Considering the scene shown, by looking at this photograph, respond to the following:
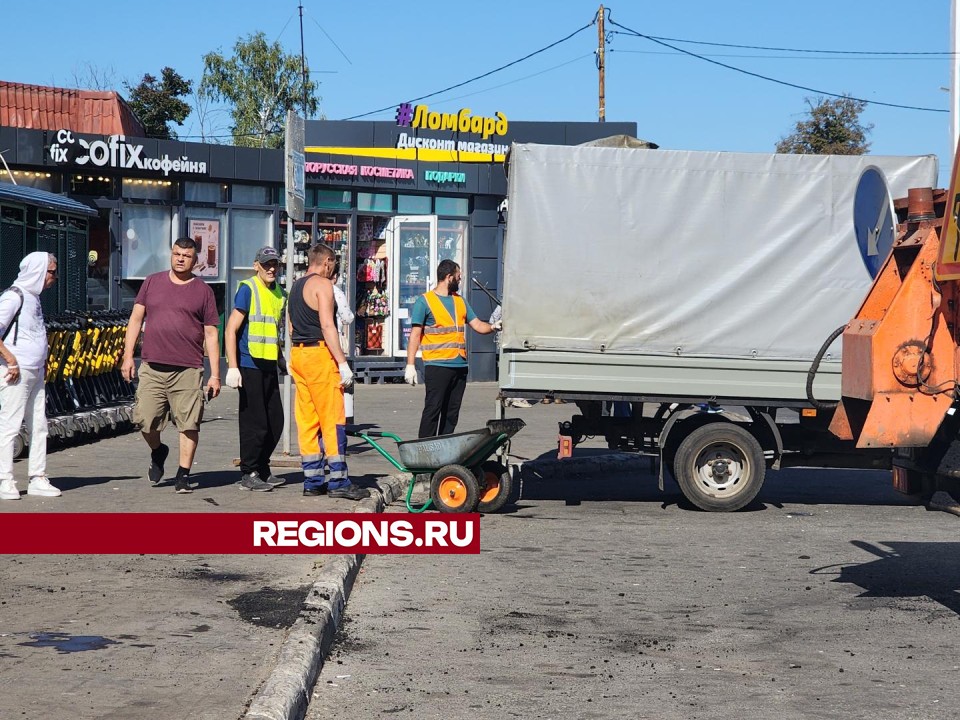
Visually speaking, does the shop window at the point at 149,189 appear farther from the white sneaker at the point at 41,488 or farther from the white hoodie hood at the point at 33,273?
the white sneaker at the point at 41,488

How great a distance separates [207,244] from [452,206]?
556 cm

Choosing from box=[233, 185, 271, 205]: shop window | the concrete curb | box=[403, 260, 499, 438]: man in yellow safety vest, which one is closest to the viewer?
the concrete curb

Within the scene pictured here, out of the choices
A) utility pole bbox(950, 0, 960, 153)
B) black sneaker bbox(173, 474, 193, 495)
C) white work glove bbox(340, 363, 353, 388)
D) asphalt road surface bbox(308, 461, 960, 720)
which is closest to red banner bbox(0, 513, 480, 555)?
asphalt road surface bbox(308, 461, 960, 720)

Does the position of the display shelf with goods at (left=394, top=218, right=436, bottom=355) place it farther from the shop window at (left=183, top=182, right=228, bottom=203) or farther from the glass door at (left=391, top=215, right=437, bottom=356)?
the shop window at (left=183, top=182, right=228, bottom=203)

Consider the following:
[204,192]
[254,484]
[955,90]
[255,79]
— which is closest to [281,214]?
[204,192]

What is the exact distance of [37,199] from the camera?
15305mm

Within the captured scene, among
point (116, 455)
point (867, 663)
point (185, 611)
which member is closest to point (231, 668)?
point (185, 611)

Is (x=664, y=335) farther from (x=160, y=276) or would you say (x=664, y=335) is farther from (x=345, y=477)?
(x=160, y=276)

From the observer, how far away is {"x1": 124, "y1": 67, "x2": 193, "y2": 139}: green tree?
157ft

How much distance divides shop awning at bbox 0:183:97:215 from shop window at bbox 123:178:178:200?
24.9ft

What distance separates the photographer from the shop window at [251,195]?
2614 cm

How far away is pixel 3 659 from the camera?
5.56 metres

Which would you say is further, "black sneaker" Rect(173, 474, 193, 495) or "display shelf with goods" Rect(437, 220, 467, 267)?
"display shelf with goods" Rect(437, 220, 467, 267)

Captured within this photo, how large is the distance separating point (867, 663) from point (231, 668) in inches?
115
